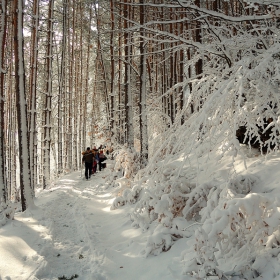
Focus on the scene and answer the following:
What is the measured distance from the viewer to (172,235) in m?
→ 3.85

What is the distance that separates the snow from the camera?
2.71m

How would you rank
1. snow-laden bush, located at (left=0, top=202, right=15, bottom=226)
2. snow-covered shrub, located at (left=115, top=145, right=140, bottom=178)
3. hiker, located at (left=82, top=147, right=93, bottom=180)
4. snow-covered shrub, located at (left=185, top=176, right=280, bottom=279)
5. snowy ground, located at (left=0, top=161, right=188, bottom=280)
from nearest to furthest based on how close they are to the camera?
snow-covered shrub, located at (left=185, top=176, right=280, bottom=279) < snowy ground, located at (left=0, top=161, right=188, bottom=280) < snow-laden bush, located at (left=0, top=202, right=15, bottom=226) < snow-covered shrub, located at (left=115, top=145, right=140, bottom=178) < hiker, located at (left=82, top=147, right=93, bottom=180)

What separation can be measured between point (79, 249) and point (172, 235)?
1567 millimetres

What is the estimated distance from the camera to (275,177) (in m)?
3.46

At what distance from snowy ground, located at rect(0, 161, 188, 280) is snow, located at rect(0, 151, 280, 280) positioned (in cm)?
1

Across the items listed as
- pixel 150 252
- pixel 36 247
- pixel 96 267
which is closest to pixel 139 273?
pixel 150 252

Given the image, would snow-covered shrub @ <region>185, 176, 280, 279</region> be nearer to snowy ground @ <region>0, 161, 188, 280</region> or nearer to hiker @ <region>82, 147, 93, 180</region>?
snowy ground @ <region>0, 161, 188, 280</region>

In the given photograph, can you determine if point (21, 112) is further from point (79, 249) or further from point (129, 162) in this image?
point (79, 249)

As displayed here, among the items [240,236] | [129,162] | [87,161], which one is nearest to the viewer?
[240,236]

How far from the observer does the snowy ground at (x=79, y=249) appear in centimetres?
347

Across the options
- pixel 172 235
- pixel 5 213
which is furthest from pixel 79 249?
pixel 5 213

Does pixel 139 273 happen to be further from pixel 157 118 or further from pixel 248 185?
pixel 157 118

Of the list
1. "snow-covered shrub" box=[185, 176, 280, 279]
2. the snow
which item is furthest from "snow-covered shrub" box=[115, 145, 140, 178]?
"snow-covered shrub" box=[185, 176, 280, 279]

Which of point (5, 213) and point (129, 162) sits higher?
point (129, 162)
